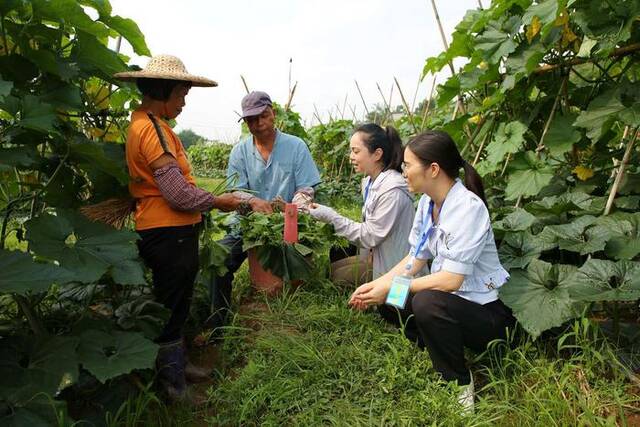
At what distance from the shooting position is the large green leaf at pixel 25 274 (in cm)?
146

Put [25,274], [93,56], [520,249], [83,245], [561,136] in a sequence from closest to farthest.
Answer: [25,274], [83,245], [93,56], [520,249], [561,136]

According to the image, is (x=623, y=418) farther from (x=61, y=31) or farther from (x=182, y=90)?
(x=61, y=31)

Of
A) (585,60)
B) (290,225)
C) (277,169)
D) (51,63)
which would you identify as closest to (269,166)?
(277,169)

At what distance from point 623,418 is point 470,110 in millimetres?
2213

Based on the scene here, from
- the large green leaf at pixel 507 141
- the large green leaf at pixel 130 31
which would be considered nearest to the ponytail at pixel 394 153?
the large green leaf at pixel 507 141

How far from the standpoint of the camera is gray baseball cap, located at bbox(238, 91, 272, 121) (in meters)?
3.21

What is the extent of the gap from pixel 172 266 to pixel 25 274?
88 cm

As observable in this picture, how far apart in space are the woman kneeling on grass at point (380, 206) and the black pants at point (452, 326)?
2.36 feet

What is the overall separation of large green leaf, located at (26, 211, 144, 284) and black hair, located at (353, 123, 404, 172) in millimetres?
1535

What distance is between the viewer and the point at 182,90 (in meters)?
2.43

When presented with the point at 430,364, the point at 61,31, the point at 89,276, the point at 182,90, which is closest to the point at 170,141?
the point at 182,90

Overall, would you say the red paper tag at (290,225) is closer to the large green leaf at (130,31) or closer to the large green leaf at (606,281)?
the large green leaf at (130,31)

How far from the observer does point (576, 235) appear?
2.49m

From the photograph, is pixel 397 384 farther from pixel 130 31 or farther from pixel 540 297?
pixel 130 31
